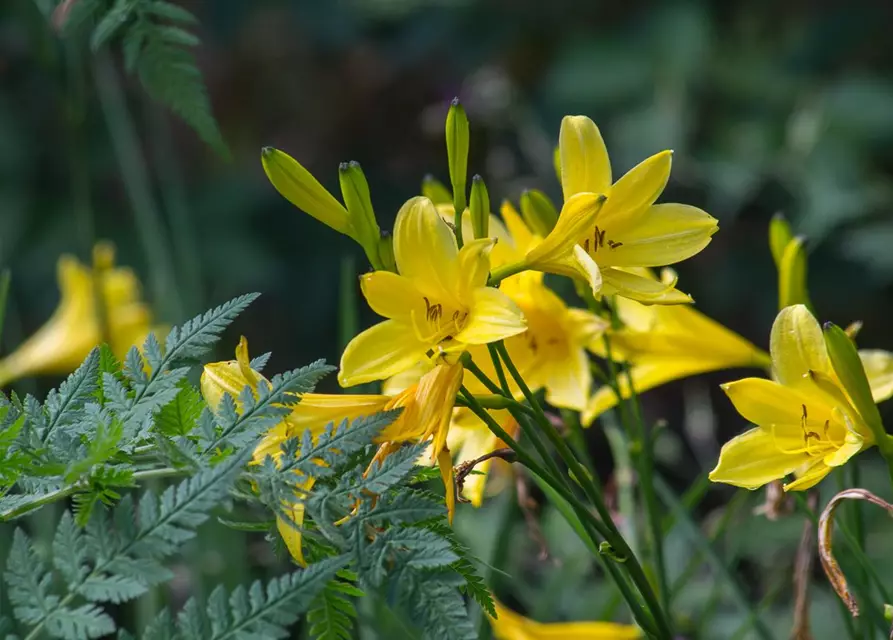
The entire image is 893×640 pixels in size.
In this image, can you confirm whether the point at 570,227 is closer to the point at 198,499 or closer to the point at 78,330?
the point at 198,499

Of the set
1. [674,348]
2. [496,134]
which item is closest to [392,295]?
[674,348]

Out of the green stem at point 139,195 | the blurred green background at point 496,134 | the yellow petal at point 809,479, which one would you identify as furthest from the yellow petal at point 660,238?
the blurred green background at point 496,134

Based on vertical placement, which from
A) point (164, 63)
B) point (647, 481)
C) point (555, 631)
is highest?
point (164, 63)

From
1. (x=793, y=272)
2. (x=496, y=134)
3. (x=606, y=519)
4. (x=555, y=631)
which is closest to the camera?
(x=606, y=519)

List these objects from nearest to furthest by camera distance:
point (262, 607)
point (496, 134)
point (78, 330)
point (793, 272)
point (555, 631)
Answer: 1. point (262, 607)
2. point (793, 272)
3. point (555, 631)
4. point (78, 330)
5. point (496, 134)

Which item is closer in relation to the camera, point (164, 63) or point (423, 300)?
point (423, 300)

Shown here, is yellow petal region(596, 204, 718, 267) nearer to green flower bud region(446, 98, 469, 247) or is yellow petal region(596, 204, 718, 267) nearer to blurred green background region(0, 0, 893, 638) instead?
green flower bud region(446, 98, 469, 247)
